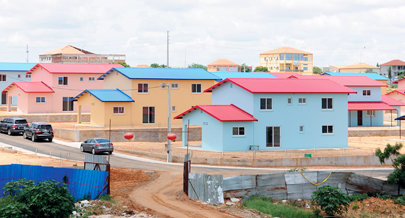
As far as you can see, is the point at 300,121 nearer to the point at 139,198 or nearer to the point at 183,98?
the point at 183,98

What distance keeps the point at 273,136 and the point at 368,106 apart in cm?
2866

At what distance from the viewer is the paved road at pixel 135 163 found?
37.9 m

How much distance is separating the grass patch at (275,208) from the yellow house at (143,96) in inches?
1237

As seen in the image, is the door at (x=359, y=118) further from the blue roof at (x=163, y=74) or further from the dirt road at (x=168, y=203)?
the dirt road at (x=168, y=203)

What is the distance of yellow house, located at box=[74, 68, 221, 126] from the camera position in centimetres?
5900

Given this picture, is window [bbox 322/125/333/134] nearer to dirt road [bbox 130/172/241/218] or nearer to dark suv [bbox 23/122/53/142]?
dirt road [bbox 130/172/241/218]

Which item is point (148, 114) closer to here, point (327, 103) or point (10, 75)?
point (327, 103)

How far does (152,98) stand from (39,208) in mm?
42263

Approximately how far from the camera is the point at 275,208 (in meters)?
28.5

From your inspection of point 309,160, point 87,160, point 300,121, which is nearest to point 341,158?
point 309,160

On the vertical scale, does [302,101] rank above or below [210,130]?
above

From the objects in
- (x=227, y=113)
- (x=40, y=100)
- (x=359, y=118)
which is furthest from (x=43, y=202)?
(x=359, y=118)

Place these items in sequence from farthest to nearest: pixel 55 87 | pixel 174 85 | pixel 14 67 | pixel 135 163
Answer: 1. pixel 14 67
2. pixel 55 87
3. pixel 174 85
4. pixel 135 163

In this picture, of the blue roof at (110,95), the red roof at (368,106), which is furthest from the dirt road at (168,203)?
the red roof at (368,106)
